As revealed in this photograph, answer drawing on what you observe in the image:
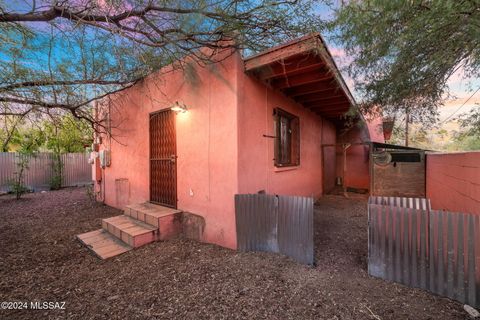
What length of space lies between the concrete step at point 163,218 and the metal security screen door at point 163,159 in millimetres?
262

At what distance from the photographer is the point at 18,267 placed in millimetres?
3107

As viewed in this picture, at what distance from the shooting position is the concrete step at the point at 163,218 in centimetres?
395

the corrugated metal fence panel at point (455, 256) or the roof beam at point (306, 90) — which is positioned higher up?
the roof beam at point (306, 90)

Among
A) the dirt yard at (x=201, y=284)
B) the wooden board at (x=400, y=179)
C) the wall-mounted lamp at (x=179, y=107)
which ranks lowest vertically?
the dirt yard at (x=201, y=284)

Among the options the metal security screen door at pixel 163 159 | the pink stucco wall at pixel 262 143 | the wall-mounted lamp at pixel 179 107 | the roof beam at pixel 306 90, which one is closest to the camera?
the pink stucco wall at pixel 262 143

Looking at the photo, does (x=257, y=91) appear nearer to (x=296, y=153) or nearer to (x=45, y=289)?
(x=296, y=153)

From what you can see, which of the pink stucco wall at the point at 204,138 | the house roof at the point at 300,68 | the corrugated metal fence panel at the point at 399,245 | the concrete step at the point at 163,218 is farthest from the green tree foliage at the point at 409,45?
the concrete step at the point at 163,218

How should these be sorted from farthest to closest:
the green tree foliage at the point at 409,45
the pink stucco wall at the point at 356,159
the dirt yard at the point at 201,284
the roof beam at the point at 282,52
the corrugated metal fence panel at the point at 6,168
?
the pink stucco wall at the point at 356,159, the corrugated metal fence panel at the point at 6,168, the roof beam at the point at 282,52, the green tree foliage at the point at 409,45, the dirt yard at the point at 201,284

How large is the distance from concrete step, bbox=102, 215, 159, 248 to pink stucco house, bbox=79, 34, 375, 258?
0.37 feet

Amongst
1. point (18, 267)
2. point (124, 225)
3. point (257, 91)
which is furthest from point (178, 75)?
point (18, 267)

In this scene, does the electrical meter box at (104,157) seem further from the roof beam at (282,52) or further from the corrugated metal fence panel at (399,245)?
the corrugated metal fence panel at (399,245)

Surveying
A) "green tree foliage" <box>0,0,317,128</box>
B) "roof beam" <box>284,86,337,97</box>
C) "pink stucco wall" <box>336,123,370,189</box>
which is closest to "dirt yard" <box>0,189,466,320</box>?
"green tree foliage" <box>0,0,317,128</box>

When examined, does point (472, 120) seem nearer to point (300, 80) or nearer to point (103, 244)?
point (300, 80)

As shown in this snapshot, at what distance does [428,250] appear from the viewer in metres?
2.38
